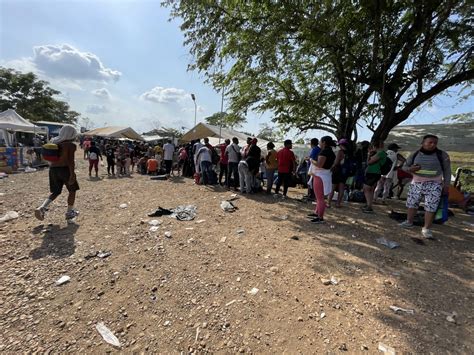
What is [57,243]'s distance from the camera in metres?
3.97

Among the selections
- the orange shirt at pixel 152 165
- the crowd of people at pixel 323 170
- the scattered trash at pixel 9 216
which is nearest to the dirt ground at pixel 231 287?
the scattered trash at pixel 9 216

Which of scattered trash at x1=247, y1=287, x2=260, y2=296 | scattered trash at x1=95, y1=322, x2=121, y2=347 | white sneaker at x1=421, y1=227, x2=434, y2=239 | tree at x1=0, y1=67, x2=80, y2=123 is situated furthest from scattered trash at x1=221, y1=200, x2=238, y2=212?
tree at x1=0, y1=67, x2=80, y2=123

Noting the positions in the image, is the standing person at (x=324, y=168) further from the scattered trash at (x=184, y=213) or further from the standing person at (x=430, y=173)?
the scattered trash at (x=184, y=213)

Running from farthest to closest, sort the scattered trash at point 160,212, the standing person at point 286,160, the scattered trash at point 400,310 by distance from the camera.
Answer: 1. the standing person at point 286,160
2. the scattered trash at point 160,212
3. the scattered trash at point 400,310

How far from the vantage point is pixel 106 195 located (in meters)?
7.30

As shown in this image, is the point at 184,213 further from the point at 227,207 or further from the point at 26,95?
the point at 26,95

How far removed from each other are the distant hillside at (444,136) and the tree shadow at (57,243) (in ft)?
36.8

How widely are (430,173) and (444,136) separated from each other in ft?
26.4

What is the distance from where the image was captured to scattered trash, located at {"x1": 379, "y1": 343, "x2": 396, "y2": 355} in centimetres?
203

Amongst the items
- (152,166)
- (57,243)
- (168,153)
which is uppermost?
(168,153)

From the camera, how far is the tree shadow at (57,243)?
364cm

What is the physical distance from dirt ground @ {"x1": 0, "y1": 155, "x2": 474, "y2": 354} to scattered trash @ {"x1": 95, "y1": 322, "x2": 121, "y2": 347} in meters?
0.04

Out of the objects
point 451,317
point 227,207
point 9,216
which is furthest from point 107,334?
point 9,216

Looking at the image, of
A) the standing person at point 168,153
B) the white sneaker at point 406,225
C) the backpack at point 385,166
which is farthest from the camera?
the standing person at point 168,153
